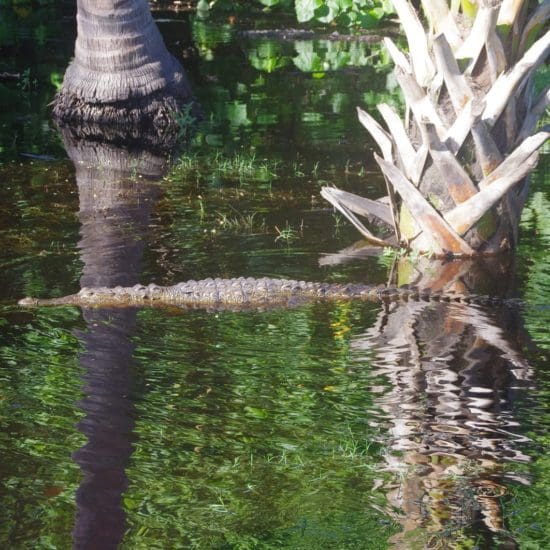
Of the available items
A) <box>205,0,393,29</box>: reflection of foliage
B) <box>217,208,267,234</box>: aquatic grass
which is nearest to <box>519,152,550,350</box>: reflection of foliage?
<box>217,208,267,234</box>: aquatic grass

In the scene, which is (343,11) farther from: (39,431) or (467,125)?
(39,431)

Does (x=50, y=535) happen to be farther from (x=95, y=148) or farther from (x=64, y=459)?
(x=95, y=148)

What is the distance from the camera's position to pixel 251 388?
17.6 feet

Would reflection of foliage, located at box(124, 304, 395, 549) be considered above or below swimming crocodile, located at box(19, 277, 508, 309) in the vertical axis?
below

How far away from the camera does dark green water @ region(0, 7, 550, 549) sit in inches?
162

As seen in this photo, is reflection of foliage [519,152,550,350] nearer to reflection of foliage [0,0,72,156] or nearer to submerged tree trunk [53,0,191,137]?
submerged tree trunk [53,0,191,137]

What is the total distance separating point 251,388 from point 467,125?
10.1ft

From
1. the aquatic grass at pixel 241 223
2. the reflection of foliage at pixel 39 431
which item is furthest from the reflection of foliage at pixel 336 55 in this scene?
the reflection of foliage at pixel 39 431

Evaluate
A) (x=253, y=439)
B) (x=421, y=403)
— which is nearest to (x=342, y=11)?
(x=421, y=403)

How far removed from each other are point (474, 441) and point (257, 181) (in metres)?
5.63

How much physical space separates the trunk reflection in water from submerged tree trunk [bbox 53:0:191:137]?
3.41ft

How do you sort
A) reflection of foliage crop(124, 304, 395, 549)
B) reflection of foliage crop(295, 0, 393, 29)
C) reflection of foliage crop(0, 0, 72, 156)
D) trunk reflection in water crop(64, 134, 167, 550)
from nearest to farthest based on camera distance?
reflection of foliage crop(124, 304, 395, 549) → trunk reflection in water crop(64, 134, 167, 550) → reflection of foliage crop(295, 0, 393, 29) → reflection of foliage crop(0, 0, 72, 156)

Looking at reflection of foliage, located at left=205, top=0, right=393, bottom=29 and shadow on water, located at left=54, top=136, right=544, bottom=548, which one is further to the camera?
reflection of foliage, located at left=205, top=0, right=393, bottom=29

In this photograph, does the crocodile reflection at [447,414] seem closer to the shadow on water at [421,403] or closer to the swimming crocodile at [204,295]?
the shadow on water at [421,403]
